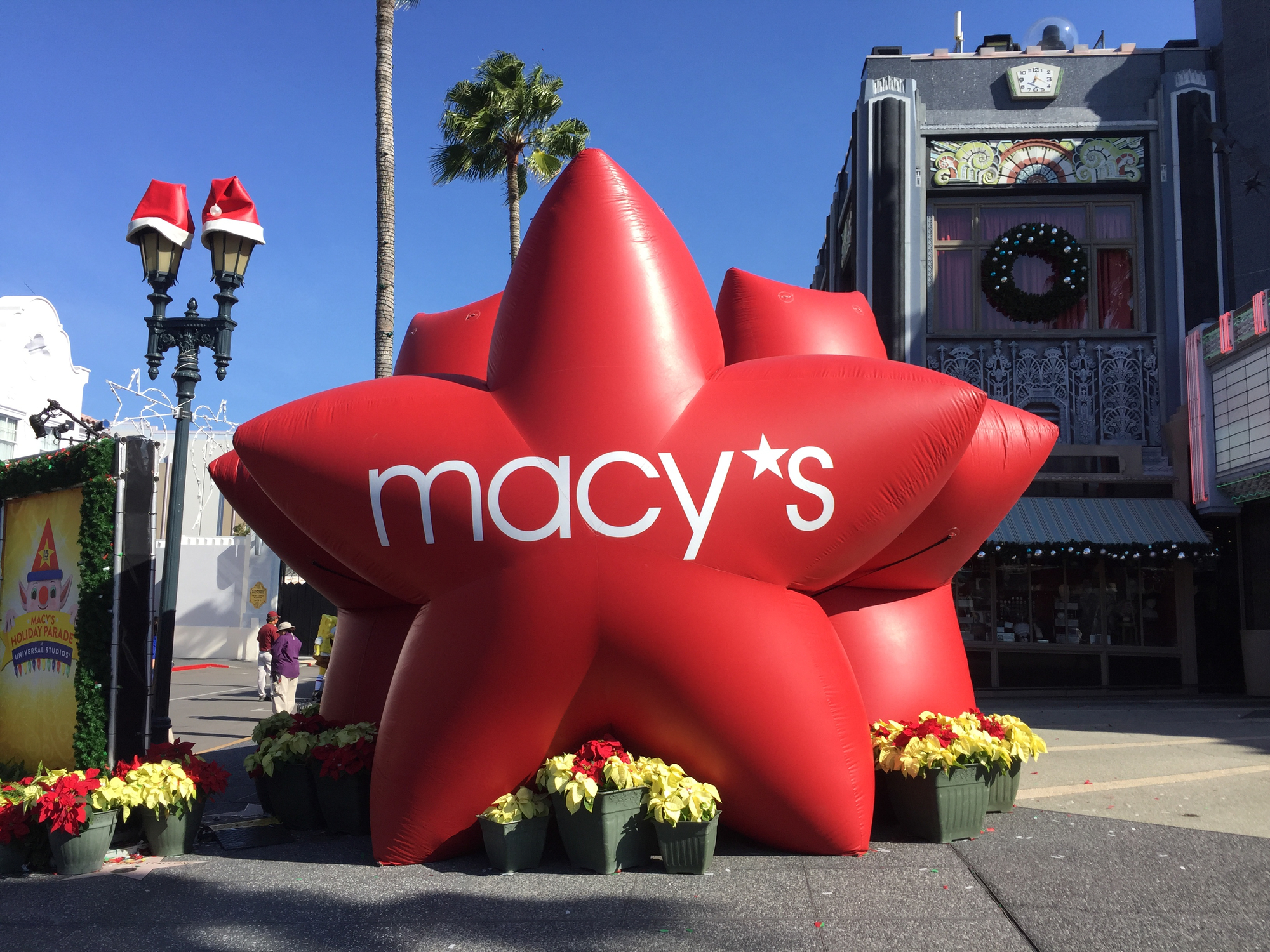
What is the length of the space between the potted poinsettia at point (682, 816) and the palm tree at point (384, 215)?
768 cm

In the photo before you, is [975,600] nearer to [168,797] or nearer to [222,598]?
[168,797]

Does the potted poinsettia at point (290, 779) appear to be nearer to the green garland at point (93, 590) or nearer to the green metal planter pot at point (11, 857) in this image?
the green garland at point (93, 590)

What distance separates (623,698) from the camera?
533cm

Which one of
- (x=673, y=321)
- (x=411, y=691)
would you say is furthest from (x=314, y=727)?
(x=673, y=321)

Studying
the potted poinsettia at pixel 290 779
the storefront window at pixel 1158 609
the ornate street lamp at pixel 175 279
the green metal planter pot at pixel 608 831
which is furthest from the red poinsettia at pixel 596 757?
the storefront window at pixel 1158 609

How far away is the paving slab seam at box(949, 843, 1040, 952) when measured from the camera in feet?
13.5

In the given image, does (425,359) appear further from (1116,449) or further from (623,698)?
(1116,449)

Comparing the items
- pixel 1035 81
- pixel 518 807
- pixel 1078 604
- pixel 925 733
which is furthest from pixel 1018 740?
→ pixel 1035 81

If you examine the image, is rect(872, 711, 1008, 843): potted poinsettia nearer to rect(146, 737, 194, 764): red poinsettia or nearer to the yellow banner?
rect(146, 737, 194, 764): red poinsettia

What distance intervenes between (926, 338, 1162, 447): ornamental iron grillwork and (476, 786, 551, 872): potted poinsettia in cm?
1310

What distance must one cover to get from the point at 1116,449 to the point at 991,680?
14.7ft

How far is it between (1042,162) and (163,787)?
55.1 feet

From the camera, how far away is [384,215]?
11.8 metres

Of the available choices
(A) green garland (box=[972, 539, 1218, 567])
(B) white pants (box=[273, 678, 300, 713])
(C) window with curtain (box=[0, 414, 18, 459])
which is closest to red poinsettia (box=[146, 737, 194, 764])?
(B) white pants (box=[273, 678, 300, 713])
